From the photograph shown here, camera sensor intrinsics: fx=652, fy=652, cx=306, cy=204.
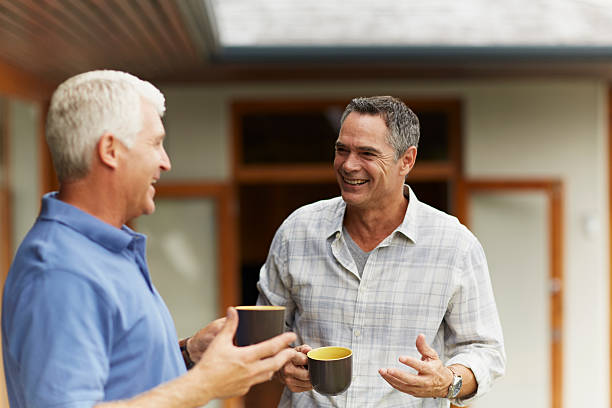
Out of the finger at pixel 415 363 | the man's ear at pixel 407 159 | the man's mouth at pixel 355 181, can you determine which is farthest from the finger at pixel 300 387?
the man's ear at pixel 407 159

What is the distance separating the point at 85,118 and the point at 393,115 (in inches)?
37.8

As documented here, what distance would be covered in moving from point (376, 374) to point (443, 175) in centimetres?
360

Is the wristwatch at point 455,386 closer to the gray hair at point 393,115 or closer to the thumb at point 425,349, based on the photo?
the thumb at point 425,349

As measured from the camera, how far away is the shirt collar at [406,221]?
5.99 feet

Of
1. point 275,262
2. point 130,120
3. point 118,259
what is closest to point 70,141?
point 130,120

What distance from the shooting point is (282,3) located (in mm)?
5352

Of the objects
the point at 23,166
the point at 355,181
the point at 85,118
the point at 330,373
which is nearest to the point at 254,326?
the point at 330,373

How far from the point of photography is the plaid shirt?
1.76 metres

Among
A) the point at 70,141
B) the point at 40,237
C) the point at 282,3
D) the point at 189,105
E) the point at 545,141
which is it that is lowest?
the point at 40,237

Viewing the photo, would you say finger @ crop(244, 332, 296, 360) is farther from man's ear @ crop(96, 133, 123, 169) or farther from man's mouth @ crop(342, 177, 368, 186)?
man's mouth @ crop(342, 177, 368, 186)

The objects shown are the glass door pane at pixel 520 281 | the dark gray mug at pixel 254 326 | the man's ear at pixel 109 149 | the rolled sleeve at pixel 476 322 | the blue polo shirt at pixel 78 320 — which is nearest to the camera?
the blue polo shirt at pixel 78 320

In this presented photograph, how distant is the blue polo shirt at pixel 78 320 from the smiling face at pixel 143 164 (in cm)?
6

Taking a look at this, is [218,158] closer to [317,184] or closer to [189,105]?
[189,105]

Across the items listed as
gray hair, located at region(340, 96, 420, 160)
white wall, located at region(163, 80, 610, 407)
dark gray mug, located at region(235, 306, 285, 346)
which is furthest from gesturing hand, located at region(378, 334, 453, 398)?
white wall, located at region(163, 80, 610, 407)
